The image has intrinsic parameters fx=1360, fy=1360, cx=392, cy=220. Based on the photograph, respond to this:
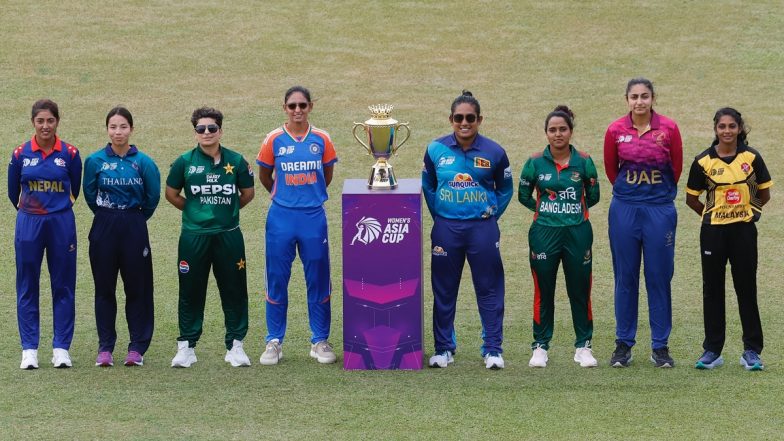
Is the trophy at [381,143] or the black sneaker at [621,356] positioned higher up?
the trophy at [381,143]

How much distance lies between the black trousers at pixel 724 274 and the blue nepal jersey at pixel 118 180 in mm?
4048

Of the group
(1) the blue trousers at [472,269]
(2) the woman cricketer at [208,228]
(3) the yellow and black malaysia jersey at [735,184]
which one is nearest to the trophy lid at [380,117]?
(1) the blue trousers at [472,269]

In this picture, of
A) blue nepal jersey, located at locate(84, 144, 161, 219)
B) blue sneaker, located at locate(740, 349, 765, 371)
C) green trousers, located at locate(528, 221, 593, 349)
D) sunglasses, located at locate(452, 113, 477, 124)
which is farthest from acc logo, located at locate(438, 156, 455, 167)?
blue sneaker, located at locate(740, 349, 765, 371)

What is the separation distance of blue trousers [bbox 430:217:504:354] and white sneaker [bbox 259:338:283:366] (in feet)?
3.89

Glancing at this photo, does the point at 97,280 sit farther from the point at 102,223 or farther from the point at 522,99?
the point at 522,99

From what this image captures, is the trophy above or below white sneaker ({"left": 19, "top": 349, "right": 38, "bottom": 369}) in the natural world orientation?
above

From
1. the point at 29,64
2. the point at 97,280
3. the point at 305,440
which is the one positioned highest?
the point at 29,64

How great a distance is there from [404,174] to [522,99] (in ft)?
9.86

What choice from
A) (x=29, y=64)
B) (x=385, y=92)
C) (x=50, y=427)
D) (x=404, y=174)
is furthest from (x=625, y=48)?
(x=50, y=427)

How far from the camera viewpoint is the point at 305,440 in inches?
332

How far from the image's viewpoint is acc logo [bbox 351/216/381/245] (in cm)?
988

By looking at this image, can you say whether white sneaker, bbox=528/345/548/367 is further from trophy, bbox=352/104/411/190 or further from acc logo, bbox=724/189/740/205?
acc logo, bbox=724/189/740/205

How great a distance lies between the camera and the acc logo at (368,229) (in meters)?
9.88

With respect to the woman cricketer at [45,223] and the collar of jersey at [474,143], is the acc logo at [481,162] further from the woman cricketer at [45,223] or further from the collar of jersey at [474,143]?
the woman cricketer at [45,223]
